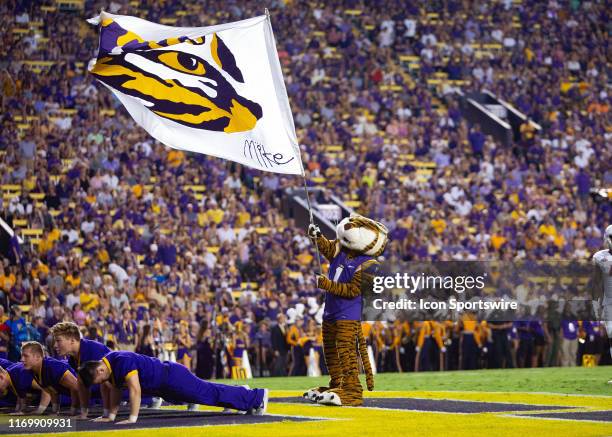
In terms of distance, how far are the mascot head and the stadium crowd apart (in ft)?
23.6

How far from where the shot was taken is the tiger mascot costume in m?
10.3

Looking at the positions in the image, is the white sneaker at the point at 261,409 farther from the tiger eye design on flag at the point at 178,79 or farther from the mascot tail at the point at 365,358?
the tiger eye design on flag at the point at 178,79

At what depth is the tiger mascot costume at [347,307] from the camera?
10328 mm

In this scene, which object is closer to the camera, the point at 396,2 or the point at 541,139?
the point at 541,139

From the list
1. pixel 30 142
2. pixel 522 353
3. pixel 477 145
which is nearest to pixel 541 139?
pixel 477 145

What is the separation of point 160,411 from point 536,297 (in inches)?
385

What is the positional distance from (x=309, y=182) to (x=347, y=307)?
14693mm

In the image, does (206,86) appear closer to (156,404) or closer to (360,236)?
(360,236)

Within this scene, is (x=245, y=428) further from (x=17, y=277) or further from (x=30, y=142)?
(x=30, y=142)

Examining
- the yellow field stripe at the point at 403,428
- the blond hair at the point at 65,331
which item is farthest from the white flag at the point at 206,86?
the yellow field stripe at the point at 403,428

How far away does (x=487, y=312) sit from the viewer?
61.6ft
